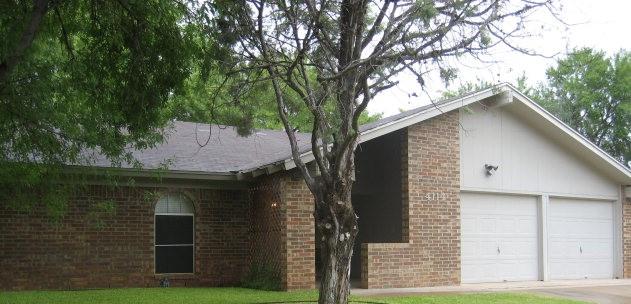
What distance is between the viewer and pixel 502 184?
17062mm

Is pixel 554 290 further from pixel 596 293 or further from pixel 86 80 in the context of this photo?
pixel 86 80

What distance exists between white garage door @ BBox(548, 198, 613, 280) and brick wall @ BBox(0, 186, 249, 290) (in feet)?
25.6

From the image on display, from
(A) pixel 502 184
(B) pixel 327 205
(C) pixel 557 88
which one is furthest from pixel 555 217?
(C) pixel 557 88

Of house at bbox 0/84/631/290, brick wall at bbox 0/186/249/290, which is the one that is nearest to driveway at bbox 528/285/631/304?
house at bbox 0/84/631/290

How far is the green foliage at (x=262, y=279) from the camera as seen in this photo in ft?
47.0

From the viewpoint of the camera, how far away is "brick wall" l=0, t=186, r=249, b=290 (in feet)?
45.8

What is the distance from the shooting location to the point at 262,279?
582 inches

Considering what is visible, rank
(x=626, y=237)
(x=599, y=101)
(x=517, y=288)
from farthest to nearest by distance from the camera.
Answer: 1. (x=599, y=101)
2. (x=626, y=237)
3. (x=517, y=288)

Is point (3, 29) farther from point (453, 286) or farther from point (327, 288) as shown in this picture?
point (453, 286)

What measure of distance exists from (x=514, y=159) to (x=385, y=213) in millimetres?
3345

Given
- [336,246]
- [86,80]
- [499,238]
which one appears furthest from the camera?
[499,238]

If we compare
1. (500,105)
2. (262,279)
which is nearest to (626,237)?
(500,105)

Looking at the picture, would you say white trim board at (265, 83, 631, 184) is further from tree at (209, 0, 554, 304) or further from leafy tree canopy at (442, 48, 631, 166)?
leafy tree canopy at (442, 48, 631, 166)

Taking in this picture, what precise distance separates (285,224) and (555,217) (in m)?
7.74
